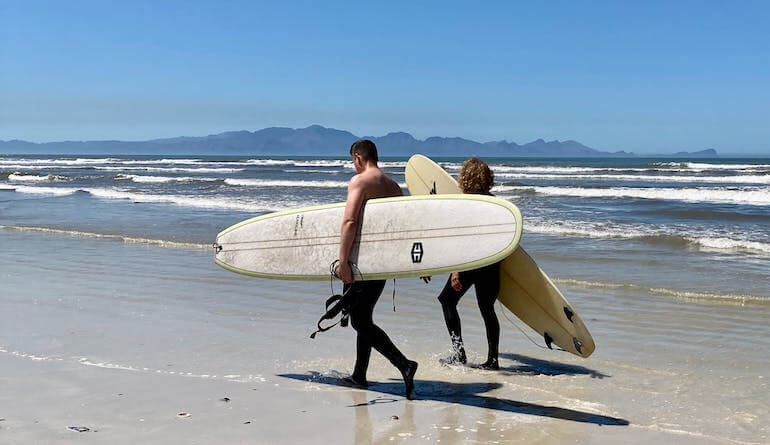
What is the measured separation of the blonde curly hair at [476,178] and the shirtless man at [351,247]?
0.63m

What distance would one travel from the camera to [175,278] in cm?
862

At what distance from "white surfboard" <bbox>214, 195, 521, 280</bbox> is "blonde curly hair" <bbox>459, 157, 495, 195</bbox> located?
1.06ft

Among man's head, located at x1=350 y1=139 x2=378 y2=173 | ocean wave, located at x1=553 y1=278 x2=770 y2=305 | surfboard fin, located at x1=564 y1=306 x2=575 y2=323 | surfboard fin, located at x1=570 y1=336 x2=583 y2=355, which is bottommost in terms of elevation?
ocean wave, located at x1=553 y1=278 x2=770 y2=305

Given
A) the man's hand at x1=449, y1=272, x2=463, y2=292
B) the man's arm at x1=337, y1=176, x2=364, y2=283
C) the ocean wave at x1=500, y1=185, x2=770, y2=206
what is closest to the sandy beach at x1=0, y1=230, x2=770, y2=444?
the man's hand at x1=449, y1=272, x2=463, y2=292

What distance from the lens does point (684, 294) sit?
7.71 meters

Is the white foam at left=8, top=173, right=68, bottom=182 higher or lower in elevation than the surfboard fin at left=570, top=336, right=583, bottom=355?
higher

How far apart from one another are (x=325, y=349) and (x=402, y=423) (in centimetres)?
171

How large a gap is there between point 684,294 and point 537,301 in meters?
3.16

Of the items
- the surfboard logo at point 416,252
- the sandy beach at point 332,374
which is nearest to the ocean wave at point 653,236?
the sandy beach at point 332,374

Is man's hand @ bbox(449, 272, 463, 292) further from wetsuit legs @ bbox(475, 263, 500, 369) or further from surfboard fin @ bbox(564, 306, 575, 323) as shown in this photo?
surfboard fin @ bbox(564, 306, 575, 323)

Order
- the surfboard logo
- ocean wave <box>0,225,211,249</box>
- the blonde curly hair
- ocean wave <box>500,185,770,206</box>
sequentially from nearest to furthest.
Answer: the surfboard logo, the blonde curly hair, ocean wave <box>0,225,211,249</box>, ocean wave <box>500,185,770,206</box>

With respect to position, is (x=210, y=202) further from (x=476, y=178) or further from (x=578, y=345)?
(x=578, y=345)


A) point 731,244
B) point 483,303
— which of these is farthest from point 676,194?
point 483,303

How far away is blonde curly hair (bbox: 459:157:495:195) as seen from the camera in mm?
4980
